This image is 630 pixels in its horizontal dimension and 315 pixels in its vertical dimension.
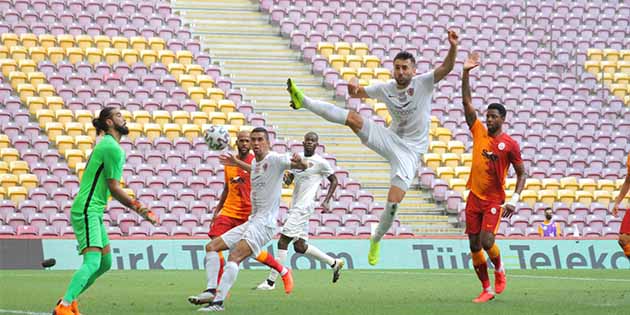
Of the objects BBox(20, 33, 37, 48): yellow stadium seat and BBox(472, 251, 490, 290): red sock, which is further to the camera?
BBox(20, 33, 37, 48): yellow stadium seat

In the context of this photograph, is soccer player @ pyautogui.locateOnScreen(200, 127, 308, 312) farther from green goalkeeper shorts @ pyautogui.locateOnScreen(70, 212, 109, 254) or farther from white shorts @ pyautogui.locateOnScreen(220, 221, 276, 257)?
green goalkeeper shorts @ pyautogui.locateOnScreen(70, 212, 109, 254)

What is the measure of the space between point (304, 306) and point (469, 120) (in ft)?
9.56

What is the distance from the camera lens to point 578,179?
100ft

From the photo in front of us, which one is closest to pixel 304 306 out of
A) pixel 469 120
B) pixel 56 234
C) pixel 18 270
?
pixel 469 120

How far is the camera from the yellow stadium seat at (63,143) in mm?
27500

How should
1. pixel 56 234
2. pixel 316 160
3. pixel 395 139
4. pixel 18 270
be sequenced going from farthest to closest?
1. pixel 56 234
2. pixel 18 270
3. pixel 316 160
4. pixel 395 139

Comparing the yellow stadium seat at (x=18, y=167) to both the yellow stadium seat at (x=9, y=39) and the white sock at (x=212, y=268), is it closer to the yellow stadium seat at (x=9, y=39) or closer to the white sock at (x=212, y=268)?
the yellow stadium seat at (x=9, y=39)

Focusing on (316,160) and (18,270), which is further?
(18,270)

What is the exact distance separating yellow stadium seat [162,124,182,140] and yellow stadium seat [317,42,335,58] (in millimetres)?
6402

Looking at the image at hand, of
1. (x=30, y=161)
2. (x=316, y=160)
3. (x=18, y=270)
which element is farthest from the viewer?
→ (x=30, y=161)

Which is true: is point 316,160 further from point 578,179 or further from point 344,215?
point 578,179

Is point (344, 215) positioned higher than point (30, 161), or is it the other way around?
point (30, 161)

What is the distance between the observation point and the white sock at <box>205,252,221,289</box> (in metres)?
12.6

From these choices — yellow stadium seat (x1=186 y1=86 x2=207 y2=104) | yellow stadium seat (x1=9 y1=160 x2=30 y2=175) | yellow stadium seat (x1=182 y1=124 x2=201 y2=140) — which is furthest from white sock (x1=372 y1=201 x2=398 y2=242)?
yellow stadium seat (x1=186 y1=86 x2=207 y2=104)
